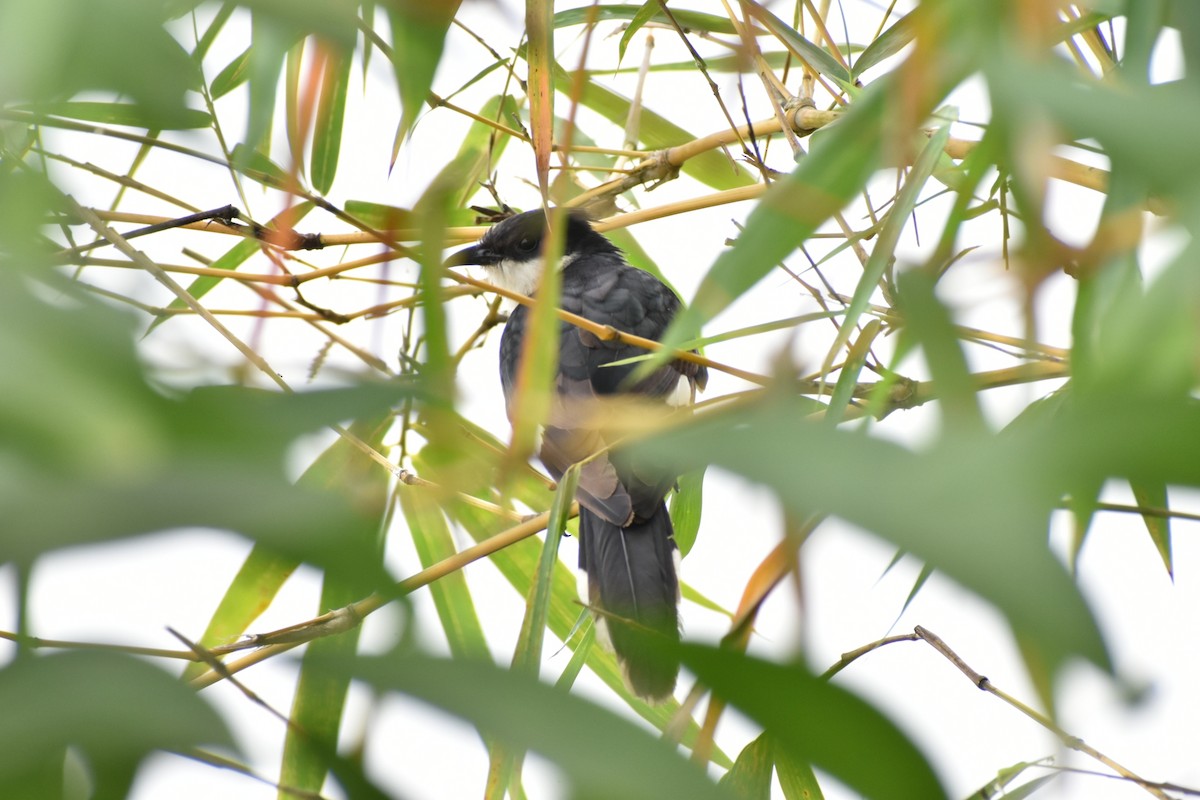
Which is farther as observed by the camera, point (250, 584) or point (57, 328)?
point (250, 584)

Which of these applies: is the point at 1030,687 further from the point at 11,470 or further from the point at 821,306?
the point at 821,306

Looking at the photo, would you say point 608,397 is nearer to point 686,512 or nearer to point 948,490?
point 686,512

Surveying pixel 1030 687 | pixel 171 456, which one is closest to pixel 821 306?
pixel 1030 687

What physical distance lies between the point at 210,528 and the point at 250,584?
1.73 meters

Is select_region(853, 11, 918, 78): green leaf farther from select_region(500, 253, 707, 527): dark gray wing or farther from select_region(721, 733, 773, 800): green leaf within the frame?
select_region(721, 733, 773, 800): green leaf

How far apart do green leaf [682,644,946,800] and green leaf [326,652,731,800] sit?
57 mm

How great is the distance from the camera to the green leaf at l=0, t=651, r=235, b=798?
69 centimetres

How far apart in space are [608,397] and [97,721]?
7.21 feet

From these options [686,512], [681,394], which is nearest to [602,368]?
[681,394]

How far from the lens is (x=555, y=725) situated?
2.41 feet

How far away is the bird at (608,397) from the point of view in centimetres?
245

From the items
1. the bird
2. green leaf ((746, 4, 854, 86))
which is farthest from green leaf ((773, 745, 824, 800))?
green leaf ((746, 4, 854, 86))

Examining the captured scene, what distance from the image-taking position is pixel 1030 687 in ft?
2.53

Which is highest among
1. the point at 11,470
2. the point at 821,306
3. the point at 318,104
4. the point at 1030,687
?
the point at 821,306
